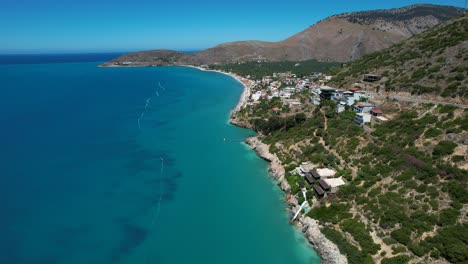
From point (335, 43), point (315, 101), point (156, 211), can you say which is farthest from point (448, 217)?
→ point (335, 43)

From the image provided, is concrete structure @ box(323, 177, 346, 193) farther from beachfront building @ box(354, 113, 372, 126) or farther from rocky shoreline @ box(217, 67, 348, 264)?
beachfront building @ box(354, 113, 372, 126)

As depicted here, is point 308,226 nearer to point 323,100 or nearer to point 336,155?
point 336,155

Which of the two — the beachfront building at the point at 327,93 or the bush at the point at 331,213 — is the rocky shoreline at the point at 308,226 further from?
the beachfront building at the point at 327,93

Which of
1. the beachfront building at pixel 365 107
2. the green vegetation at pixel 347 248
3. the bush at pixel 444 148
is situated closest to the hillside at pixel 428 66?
the beachfront building at pixel 365 107

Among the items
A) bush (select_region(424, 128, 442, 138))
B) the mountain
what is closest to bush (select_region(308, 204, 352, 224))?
bush (select_region(424, 128, 442, 138))

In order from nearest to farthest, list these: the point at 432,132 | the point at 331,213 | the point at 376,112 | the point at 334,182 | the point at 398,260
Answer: the point at 398,260
the point at 331,213
the point at 432,132
the point at 334,182
the point at 376,112

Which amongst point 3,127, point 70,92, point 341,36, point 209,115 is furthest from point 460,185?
point 341,36

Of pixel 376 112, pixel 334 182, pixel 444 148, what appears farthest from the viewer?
pixel 376 112
